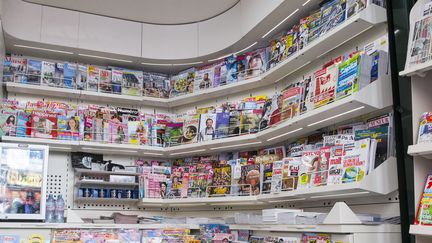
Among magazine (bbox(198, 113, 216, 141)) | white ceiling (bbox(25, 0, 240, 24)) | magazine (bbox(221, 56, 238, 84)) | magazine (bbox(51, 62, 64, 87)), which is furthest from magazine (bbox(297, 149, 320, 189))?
magazine (bbox(51, 62, 64, 87))

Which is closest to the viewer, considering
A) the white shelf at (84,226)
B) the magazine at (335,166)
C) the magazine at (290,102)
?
the magazine at (335,166)

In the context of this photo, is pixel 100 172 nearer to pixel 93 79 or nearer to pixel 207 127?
pixel 93 79

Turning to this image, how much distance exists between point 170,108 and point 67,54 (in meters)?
1.33

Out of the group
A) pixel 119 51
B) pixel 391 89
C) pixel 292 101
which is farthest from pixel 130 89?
pixel 391 89

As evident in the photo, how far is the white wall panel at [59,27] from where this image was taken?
16.5 feet

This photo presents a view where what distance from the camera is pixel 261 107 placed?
4.66m

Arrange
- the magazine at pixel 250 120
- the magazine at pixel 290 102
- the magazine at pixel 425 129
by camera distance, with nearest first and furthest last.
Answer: the magazine at pixel 425 129, the magazine at pixel 290 102, the magazine at pixel 250 120

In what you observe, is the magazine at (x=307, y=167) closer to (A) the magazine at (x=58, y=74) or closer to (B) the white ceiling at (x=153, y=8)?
(B) the white ceiling at (x=153, y=8)

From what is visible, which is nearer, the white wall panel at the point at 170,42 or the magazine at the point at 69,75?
the magazine at the point at 69,75

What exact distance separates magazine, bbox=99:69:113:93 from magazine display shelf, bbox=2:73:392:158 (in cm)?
66

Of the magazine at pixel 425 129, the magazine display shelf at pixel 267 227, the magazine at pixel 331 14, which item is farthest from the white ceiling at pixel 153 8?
the magazine at pixel 425 129

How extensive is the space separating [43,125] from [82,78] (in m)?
0.70

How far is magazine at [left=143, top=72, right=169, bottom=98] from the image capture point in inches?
222

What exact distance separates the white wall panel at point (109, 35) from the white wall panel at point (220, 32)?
72 centimetres
